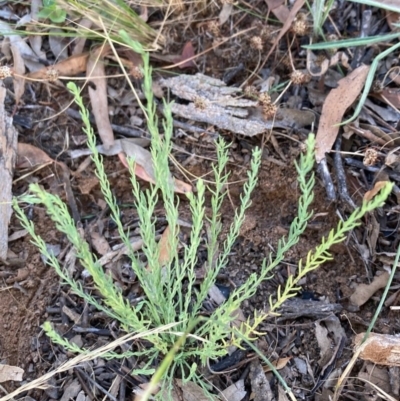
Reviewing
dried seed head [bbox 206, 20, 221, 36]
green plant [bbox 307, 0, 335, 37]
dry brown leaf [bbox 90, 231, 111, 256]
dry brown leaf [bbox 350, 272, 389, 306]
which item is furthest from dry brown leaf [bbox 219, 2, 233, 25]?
dry brown leaf [bbox 350, 272, 389, 306]

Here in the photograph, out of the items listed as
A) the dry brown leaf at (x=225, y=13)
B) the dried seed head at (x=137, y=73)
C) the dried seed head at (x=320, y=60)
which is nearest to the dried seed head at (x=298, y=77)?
the dried seed head at (x=320, y=60)

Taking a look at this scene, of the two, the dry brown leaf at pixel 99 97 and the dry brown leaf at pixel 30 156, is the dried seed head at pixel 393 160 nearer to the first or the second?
the dry brown leaf at pixel 99 97

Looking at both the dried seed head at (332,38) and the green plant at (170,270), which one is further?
the dried seed head at (332,38)

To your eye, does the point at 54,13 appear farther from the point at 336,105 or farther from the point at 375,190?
the point at 375,190

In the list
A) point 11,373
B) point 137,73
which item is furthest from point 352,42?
point 11,373

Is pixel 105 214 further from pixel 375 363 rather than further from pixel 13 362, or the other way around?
pixel 375 363
